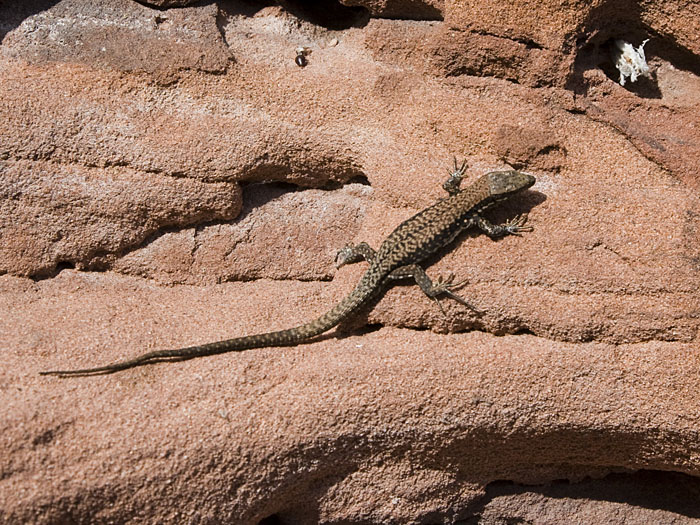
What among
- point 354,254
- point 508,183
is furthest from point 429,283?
point 508,183

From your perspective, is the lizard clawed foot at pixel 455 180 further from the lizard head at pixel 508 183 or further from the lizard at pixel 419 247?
the lizard head at pixel 508 183

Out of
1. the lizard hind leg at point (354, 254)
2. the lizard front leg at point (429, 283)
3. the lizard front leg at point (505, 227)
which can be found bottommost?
the lizard front leg at point (429, 283)

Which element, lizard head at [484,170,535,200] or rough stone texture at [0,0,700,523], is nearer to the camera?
rough stone texture at [0,0,700,523]

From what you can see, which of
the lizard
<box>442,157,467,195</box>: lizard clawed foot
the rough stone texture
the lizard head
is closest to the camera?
the rough stone texture

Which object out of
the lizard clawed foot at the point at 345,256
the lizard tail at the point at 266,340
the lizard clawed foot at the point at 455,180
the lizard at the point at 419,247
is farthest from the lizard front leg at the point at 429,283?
the lizard clawed foot at the point at 455,180

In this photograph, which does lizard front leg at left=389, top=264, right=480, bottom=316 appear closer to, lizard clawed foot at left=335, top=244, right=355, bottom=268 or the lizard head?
lizard clawed foot at left=335, top=244, right=355, bottom=268

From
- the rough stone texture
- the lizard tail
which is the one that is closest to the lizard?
the lizard tail
